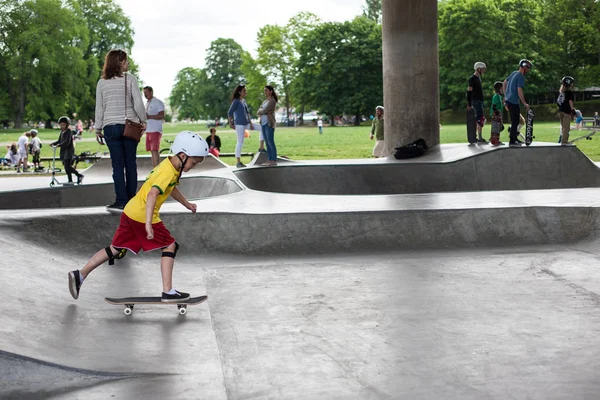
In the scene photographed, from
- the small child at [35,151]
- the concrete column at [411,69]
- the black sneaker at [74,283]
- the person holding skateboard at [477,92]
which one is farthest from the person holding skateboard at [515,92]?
the small child at [35,151]

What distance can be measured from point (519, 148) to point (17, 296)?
35.9 feet

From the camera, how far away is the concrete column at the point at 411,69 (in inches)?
671

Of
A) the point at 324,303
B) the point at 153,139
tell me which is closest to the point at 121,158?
the point at 324,303

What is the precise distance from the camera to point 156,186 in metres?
5.62

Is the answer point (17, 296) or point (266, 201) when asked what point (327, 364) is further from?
point (266, 201)

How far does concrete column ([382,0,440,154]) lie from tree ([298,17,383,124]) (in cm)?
5640

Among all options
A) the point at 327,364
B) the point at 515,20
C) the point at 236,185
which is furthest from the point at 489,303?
the point at 515,20

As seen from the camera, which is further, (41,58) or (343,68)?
(343,68)

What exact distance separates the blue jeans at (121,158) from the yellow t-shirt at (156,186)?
2.59 metres

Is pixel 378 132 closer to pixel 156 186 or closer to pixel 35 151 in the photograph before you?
pixel 35 151

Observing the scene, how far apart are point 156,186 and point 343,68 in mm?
70409

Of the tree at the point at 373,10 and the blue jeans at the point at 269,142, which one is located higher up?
the tree at the point at 373,10

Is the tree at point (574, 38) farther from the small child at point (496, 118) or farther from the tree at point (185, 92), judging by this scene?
the tree at point (185, 92)

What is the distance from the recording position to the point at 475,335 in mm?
5246
